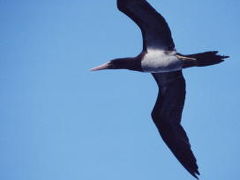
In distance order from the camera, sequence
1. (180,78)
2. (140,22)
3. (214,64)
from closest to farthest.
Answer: (214,64) → (140,22) → (180,78)

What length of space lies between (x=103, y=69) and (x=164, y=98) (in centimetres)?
204

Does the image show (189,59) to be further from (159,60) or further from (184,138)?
(184,138)

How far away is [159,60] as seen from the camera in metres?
10.1

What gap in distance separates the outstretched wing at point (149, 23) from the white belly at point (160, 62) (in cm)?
20

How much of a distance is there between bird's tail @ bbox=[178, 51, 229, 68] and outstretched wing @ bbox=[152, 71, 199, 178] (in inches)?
43.9

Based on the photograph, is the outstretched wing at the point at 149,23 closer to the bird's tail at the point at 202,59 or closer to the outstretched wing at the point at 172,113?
the bird's tail at the point at 202,59

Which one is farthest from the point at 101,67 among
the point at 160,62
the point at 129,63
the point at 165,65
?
the point at 165,65

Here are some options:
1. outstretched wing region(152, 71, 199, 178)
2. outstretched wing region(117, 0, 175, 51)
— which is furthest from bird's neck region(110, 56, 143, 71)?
outstretched wing region(152, 71, 199, 178)

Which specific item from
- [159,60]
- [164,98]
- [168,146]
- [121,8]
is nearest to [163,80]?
[164,98]

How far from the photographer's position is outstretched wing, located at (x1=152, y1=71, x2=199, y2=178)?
1077 centimetres

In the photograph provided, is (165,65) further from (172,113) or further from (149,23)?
(172,113)

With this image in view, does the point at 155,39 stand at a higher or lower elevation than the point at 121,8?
lower

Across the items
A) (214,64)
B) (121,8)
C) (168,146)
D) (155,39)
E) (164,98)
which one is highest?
(121,8)

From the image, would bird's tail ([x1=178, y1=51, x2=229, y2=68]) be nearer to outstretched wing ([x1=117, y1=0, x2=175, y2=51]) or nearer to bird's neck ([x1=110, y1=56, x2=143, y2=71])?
outstretched wing ([x1=117, y1=0, x2=175, y2=51])
